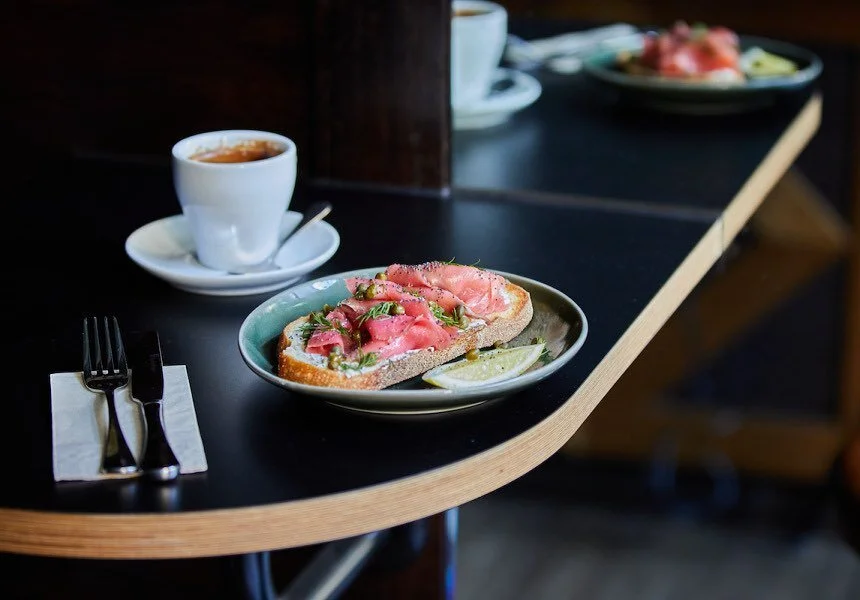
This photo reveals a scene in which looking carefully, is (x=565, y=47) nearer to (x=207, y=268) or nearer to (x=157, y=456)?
(x=207, y=268)

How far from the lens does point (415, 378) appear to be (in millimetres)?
899

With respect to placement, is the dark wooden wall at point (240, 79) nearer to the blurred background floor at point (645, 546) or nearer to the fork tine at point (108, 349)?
the fork tine at point (108, 349)

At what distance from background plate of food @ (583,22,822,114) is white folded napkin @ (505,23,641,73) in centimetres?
14

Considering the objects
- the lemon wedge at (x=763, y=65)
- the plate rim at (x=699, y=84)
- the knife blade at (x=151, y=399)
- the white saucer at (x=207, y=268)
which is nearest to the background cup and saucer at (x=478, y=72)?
the plate rim at (x=699, y=84)

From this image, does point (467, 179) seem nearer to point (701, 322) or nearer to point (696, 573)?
point (696, 573)

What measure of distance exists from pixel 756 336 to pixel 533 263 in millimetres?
2016

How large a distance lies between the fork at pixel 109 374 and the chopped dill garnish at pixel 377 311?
18cm

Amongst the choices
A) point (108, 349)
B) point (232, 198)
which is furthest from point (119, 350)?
point (232, 198)

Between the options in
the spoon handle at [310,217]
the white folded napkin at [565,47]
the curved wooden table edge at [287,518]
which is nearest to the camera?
the curved wooden table edge at [287,518]

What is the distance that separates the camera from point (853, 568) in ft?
8.78

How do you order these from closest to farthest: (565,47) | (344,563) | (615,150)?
(344,563)
(615,150)
(565,47)

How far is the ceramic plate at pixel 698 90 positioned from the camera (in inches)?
69.5

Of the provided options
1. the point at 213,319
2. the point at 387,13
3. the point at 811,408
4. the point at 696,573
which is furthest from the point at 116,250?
the point at 811,408

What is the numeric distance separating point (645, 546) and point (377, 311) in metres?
2.04
